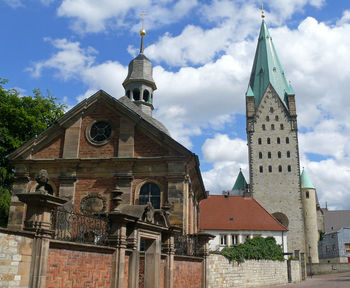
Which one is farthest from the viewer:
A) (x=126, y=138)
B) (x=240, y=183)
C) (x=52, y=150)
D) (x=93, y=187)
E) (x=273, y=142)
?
(x=240, y=183)

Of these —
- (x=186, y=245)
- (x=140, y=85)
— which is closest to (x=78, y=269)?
(x=186, y=245)

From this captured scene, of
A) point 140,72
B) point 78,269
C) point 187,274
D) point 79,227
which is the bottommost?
point 187,274

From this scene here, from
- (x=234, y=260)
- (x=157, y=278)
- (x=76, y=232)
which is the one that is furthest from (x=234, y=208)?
(x=76, y=232)

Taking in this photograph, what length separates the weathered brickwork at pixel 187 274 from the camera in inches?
619

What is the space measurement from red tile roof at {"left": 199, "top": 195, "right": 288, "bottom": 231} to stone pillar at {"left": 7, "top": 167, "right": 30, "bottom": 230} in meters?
25.9

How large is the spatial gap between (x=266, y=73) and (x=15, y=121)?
182ft

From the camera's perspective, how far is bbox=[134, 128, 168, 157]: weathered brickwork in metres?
21.7

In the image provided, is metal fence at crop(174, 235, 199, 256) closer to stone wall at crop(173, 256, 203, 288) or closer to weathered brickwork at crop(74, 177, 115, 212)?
stone wall at crop(173, 256, 203, 288)

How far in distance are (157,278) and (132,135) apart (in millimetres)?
10379

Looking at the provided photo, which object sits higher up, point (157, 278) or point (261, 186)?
point (261, 186)

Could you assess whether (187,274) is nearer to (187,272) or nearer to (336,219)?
(187,272)

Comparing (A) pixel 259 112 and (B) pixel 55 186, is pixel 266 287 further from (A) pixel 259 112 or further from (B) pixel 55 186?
(A) pixel 259 112

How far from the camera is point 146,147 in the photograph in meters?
22.0

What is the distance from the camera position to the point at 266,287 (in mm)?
27797
